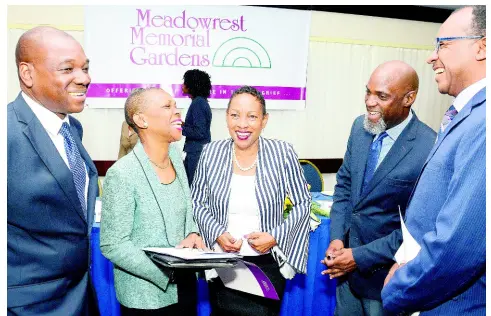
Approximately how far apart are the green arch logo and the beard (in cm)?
385

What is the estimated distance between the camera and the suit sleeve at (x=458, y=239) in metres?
1.06

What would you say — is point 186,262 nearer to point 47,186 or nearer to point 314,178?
point 47,186

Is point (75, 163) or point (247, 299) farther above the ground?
point (75, 163)

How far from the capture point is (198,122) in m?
5.20

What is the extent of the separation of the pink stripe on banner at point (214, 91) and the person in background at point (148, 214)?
3.73 m

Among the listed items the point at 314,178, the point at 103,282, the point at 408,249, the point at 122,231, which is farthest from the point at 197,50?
the point at 408,249

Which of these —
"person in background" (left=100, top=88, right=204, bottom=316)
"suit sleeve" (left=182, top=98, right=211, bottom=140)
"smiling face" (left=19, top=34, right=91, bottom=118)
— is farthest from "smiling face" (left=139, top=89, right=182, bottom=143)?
"suit sleeve" (left=182, top=98, right=211, bottom=140)

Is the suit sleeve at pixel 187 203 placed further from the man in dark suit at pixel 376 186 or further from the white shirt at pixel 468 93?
the white shirt at pixel 468 93

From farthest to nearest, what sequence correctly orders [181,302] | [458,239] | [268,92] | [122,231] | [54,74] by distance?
[268,92]
[181,302]
[122,231]
[54,74]
[458,239]

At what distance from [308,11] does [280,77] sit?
1008 millimetres

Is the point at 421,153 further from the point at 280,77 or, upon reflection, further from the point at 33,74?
the point at 280,77

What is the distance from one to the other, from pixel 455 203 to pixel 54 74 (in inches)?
49.8

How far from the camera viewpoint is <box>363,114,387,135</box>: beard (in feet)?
7.05

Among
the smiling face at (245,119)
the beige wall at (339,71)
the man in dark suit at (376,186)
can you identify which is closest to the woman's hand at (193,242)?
the smiling face at (245,119)
